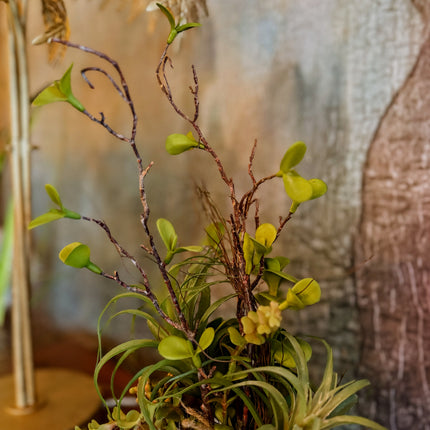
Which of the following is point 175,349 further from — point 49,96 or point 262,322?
point 49,96

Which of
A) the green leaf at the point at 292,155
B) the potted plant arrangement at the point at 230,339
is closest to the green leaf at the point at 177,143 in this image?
the potted plant arrangement at the point at 230,339

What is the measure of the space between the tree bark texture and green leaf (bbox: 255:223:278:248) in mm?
275

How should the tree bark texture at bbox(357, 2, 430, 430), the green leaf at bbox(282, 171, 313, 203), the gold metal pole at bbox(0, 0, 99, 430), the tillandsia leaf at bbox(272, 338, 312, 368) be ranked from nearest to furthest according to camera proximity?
the green leaf at bbox(282, 171, 313, 203) < the tillandsia leaf at bbox(272, 338, 312, 368) < the tree bark texture at bbox(357, 2, 430, 430) < the gold metal pole at bbox(0, 0, 99, 430)

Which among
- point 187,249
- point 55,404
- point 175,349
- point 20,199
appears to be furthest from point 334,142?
point 55,404

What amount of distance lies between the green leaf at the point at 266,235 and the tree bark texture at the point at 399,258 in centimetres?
28

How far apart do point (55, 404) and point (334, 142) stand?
2.73ft

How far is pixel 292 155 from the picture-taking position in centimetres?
45

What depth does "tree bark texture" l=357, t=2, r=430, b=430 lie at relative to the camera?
680 mm

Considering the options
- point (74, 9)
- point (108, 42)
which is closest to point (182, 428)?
point (108, 42)

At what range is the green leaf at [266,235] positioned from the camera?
54cm

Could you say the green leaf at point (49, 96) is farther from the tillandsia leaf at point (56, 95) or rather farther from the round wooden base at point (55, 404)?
the round wooden base at point (55, 404)

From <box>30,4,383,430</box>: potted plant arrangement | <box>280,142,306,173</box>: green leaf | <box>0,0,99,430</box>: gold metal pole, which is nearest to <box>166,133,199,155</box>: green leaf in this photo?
<box>30,4,383,430</box>: potted plant arrangement

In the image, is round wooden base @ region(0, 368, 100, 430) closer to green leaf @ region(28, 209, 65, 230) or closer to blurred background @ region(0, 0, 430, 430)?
blurred background @ region(0, 0, 430, 430)

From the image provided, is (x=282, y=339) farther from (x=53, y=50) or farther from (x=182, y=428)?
(x=53, y=50)
